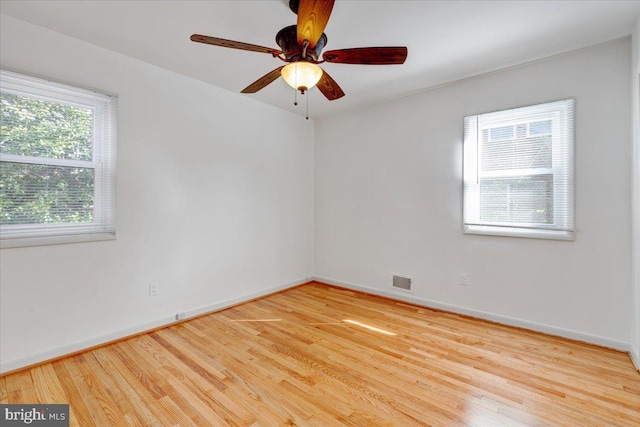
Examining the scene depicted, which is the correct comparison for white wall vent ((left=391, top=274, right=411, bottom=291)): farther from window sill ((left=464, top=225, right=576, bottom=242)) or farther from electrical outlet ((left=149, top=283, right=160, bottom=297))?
electrical outlet ((left=149, top=283, right=160, bottom=297))

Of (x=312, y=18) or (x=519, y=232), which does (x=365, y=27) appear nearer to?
(x=312, y=18)

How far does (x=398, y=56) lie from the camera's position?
184 centimetres

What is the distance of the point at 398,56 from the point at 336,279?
3.28 m

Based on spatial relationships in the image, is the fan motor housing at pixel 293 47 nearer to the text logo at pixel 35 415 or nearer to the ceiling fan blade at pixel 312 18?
the ceiling fan blade at pixel 312 18

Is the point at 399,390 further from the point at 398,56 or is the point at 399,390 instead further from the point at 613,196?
the point at 613,196

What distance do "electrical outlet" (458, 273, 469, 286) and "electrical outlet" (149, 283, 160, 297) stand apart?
321 centimetres

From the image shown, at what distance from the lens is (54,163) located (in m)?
2.32

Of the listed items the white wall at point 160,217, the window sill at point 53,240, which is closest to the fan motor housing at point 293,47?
the white wall at point 160,217

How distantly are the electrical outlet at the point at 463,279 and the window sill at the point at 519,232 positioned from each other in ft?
1.57

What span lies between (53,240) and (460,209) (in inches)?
150

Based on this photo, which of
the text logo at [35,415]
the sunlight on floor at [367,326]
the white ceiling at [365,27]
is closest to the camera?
the text logo at [35,415]

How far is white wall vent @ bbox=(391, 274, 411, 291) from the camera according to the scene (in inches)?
144

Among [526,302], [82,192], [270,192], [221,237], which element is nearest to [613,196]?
[526,302]

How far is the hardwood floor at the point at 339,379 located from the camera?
1720 mm
